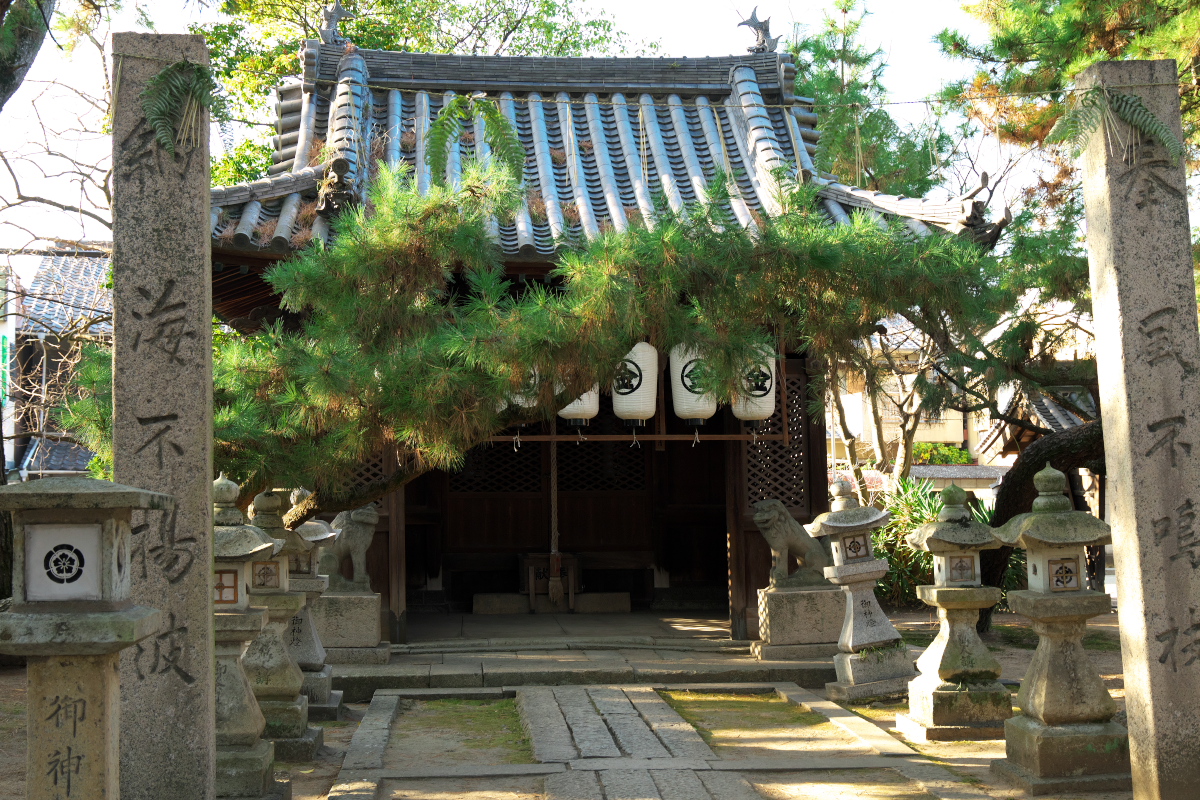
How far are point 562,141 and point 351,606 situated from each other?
5.31m

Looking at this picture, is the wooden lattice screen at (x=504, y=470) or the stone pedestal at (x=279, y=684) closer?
the stone pedestal at (x=279, y=684)

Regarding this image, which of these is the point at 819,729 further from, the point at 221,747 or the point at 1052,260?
the point at 1052,260

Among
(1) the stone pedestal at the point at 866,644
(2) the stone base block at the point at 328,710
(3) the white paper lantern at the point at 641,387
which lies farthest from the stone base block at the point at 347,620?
(1) the stone pedestal at the point at 866,644

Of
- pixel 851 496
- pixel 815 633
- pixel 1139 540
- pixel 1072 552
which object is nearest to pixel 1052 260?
pixel 851 496

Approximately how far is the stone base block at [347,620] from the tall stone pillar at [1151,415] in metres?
6.22

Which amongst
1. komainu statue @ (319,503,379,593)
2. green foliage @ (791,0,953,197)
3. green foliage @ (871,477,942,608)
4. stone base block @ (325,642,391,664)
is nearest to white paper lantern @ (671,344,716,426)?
komainu statue @ (319,503,379,593)

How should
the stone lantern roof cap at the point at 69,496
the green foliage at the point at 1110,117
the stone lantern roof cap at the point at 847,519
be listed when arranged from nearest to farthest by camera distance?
the stone lantern roof cap at the point at 69,496, the green foliage at the point at 1110,117, the stone lantern roof cap at the point at 847,519

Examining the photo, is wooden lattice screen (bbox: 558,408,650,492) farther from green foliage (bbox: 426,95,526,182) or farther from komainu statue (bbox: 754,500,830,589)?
green foliage (bbox: 426,95,526,182)

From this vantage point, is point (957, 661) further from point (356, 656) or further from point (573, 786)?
point (356, 656)

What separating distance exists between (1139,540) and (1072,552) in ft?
2.87

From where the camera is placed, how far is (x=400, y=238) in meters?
5.44

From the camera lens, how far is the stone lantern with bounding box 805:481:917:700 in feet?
25.9

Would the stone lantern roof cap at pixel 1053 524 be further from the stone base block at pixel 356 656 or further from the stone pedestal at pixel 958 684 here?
the stone base block at pixel 356 656

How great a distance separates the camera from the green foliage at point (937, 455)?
84.1 ft
